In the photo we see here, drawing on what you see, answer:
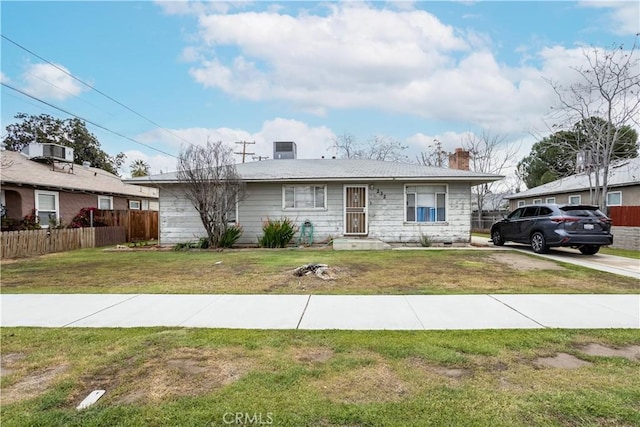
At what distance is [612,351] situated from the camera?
3562 mm

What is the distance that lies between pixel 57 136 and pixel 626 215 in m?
45.5

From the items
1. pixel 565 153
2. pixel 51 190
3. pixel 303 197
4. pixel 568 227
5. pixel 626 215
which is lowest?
pixel 568 227

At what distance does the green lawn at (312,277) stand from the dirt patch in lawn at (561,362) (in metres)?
2.76

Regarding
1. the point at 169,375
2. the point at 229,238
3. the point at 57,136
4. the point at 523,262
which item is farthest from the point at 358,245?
the point at 57,136

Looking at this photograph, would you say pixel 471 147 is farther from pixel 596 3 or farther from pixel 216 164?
pixel 216 164

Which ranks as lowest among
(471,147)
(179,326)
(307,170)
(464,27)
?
(179,326)

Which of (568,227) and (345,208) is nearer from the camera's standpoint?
(568,227)

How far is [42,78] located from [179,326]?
17053 mm

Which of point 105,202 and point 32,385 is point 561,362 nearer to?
point 32,385

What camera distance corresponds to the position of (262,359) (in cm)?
337

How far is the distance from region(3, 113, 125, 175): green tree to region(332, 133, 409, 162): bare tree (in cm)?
2563

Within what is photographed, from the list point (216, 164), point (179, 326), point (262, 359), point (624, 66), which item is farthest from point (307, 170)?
point (624, 66)

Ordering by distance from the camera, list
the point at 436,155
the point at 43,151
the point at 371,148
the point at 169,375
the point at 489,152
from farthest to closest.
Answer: the point at 371,148 < the point at 436,155 < the point at 489,152 < the point at 43,151 < the point at 169,375

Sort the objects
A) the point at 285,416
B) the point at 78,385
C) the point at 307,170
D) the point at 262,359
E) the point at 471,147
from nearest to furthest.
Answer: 1. the point at 285,416
2. the point at 78,385
3. the point at 262,359
4. the point at 307,170
5. the point at 471,147
